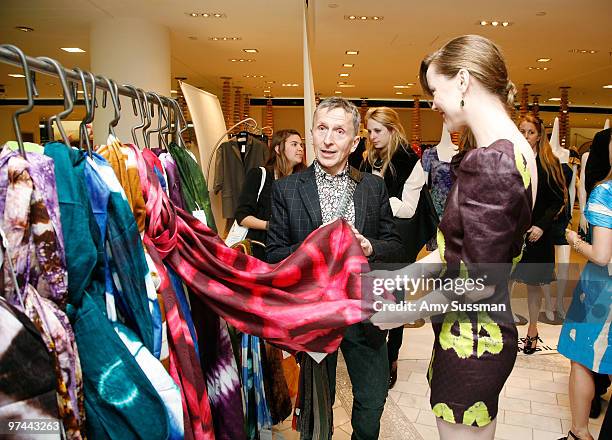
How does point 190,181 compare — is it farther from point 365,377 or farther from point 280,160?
point 280,160

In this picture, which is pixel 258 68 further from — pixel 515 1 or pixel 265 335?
pixel 265 335

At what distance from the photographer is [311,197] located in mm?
2174

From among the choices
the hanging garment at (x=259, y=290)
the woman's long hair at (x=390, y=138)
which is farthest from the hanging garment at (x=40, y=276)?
the woman's long hair at (x=390, y=138)

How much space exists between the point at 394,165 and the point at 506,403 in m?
1.66

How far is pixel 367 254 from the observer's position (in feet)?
6.47

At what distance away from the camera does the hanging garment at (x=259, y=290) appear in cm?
147

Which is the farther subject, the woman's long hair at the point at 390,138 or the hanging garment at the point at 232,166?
the hanging garment at the point at 232,166

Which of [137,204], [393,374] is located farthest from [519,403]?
[137,204]

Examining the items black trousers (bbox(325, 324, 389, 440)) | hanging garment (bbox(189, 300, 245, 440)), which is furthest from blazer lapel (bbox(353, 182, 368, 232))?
hanging garment (bbox(189, 300, 245, 440))

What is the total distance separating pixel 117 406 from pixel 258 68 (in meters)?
11.6

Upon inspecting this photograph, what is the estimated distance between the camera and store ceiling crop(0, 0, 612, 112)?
6.82 meters

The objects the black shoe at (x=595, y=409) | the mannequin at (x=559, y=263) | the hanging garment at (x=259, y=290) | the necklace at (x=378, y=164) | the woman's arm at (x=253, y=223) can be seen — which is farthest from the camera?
the mannequin at (x=559, y=263)

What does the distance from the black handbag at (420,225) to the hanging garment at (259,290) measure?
1864mm

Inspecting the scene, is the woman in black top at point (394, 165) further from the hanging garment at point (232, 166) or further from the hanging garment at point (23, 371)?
the hanging garment at point (23, 371)
